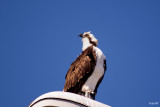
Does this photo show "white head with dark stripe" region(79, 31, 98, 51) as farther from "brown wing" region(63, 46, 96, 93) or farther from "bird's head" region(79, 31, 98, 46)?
"brown wing" region(63, 46, 96, 93)

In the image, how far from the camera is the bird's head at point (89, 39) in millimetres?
9273

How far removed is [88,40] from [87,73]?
3.91ft

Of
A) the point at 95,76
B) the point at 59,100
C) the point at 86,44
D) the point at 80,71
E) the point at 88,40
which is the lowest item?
the point at 59,100

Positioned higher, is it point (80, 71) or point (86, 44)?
point (86, 44)

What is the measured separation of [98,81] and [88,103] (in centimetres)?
175

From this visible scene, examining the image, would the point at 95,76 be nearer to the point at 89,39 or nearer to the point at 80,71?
the point at 80,71

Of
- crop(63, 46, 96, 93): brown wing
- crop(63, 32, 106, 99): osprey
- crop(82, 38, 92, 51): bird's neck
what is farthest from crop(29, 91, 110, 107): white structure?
crop(82, 38, 92, 51): bird's neck

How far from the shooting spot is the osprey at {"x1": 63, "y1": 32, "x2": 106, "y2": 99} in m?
8.42

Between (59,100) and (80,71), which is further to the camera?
(80,71)

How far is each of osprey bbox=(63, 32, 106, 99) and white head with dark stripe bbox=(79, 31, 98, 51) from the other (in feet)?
0.96

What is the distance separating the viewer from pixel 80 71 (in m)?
8.58

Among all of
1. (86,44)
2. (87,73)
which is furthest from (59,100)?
(86,44)

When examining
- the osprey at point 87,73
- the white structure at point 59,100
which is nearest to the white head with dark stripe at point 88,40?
the osprey at point 87,73

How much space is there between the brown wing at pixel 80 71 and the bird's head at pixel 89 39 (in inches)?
14.5
